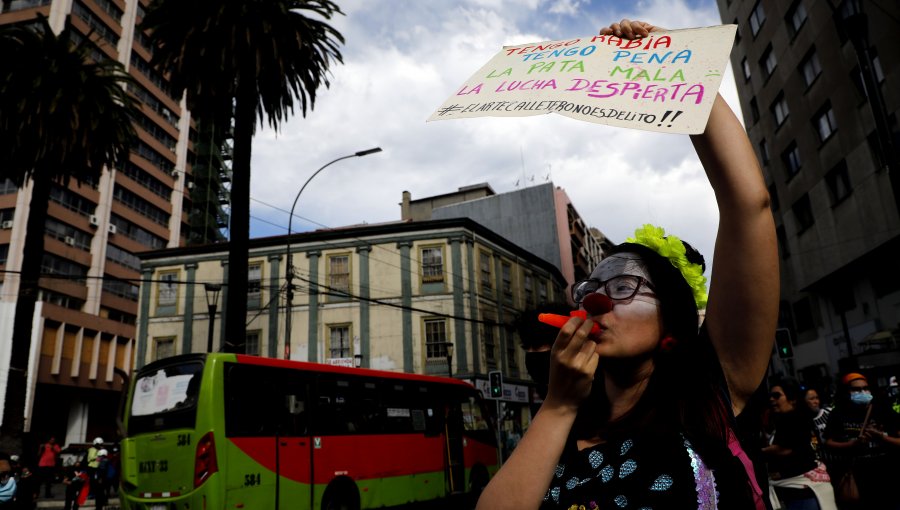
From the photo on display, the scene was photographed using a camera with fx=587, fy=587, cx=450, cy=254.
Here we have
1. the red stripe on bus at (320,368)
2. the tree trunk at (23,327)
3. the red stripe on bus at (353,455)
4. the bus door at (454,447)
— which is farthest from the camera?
the tree trunk at (23,327)

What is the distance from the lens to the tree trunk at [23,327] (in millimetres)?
14891

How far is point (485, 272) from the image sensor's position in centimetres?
3281

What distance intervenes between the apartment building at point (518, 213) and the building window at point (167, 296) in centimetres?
1754

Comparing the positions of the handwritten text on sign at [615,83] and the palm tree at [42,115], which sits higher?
the palm tree at [42,115]

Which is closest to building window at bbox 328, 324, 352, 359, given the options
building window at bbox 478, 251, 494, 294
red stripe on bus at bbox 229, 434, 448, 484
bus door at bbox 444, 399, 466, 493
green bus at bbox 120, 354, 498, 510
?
building window at bbox 478, 251, 494, 294

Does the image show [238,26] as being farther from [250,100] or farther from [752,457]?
[752,457]

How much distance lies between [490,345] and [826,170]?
17.5 metres

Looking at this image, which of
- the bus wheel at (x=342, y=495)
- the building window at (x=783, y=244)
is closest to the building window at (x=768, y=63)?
the building window at (x=783, y=244)

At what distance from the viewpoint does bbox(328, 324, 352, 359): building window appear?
30500 mm

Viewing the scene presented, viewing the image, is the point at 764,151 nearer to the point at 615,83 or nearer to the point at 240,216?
the point at 240,216

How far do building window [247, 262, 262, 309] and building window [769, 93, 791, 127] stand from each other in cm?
2754

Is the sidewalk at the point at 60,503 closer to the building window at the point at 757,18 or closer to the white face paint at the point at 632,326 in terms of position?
the white face paint at the point at 632,326

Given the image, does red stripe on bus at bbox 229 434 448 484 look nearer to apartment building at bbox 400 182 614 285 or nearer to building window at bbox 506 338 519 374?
building window at bbox 506 338 519 374

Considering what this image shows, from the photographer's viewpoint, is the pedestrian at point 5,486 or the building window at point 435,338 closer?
the pedestrian at point 5,486
